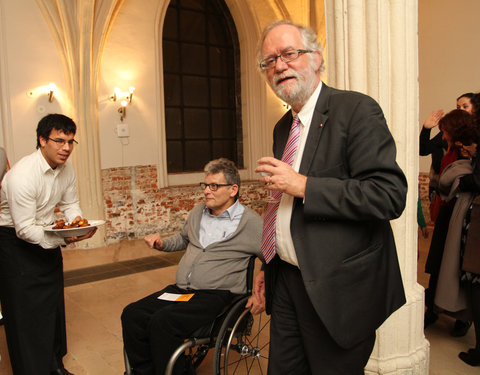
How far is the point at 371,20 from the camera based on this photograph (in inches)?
91.7

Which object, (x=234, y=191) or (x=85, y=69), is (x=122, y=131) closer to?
(x=85, y=69)

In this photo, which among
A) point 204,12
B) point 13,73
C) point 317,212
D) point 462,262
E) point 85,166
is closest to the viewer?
point 317,212

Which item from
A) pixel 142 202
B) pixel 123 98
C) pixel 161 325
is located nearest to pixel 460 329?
pixel 161 325

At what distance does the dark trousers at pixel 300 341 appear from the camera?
5.13 ft

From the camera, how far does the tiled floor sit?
10.3 ft

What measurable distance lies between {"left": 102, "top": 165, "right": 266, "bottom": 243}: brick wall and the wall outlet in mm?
652

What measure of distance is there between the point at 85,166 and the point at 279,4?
5.88 m

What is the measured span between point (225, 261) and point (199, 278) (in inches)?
7.8

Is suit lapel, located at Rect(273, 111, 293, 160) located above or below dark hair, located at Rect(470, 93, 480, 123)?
below

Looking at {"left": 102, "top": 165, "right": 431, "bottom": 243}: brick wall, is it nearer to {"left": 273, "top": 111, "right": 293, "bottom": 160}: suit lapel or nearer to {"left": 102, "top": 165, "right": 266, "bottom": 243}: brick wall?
{"left": 102, "top": 165, "right": 266, "bottom": 243}: brick wall

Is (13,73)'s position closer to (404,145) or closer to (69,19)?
(69,19)

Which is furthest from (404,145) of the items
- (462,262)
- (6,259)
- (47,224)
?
(6,259)

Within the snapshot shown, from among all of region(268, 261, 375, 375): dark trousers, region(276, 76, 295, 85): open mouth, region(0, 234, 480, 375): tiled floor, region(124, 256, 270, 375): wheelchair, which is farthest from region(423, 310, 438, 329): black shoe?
region(276, 76, 295, 85): open mouth

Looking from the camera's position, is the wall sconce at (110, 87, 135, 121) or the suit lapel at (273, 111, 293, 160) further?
the wall sconce at (110, 87, 135, 121)
